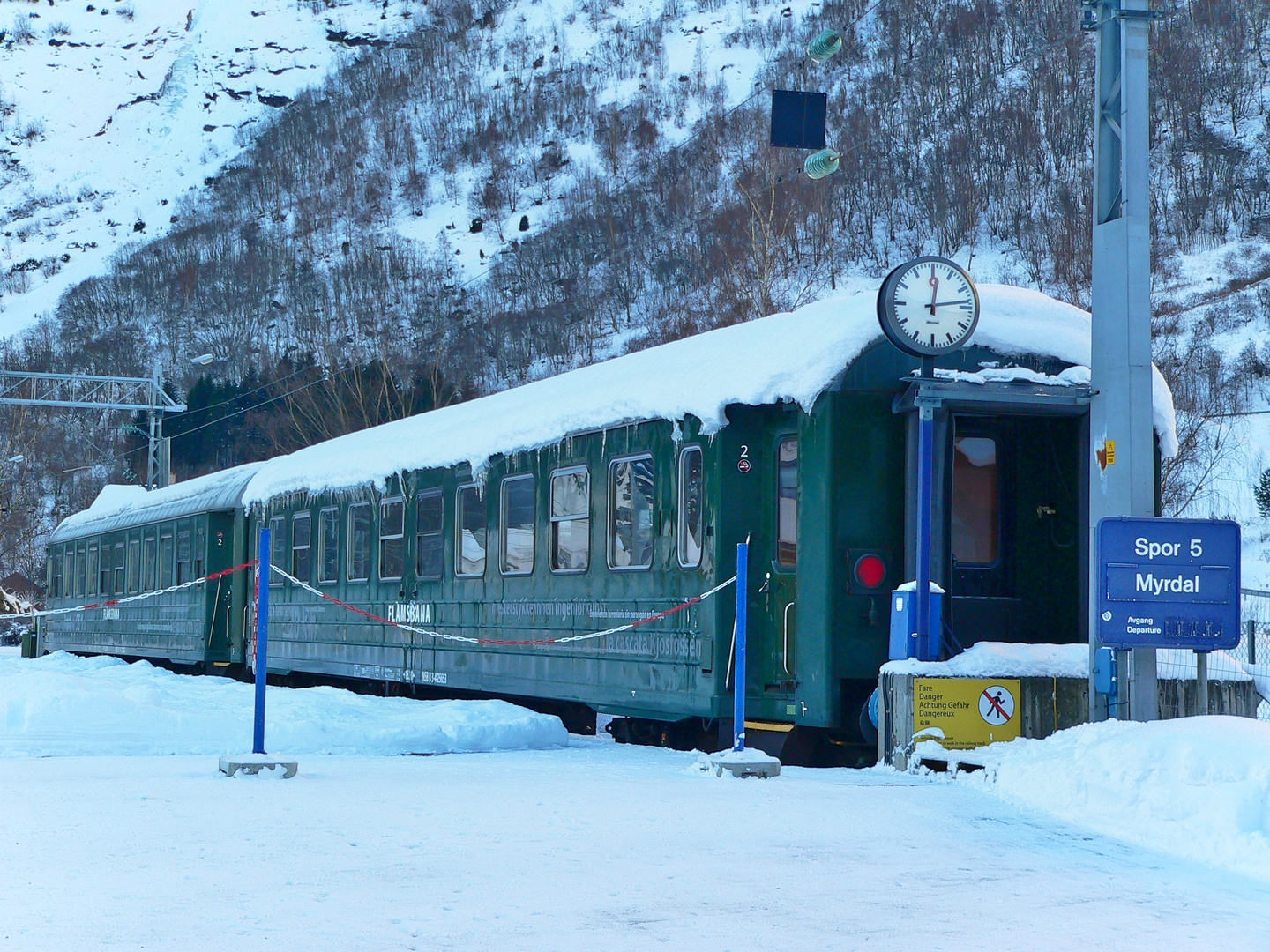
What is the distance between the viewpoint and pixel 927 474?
9969mm

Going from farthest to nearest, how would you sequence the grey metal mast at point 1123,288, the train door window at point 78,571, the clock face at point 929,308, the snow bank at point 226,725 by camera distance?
the train door window at point 78,571
the snow bank at point 226,725
the clock face at point 929,308
the grey metal mast at point 1123,288

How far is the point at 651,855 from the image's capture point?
21.9 feet

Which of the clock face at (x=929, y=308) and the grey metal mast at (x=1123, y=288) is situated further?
the clock face at (x=929, y=308)

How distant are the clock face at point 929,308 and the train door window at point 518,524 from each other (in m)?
4.53

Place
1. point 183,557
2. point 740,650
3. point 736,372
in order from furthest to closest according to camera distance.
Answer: point 183,557, point 736,372, point 740,650

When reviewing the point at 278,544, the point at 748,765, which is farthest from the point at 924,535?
the point at 278,544

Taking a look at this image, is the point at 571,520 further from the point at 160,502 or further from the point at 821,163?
the point at 160,502

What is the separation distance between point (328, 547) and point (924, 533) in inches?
403

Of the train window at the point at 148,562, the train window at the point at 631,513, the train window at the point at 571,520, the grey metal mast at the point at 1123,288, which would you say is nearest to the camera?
the grey metal mast at the point at 1123,288

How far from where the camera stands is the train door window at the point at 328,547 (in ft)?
60.4

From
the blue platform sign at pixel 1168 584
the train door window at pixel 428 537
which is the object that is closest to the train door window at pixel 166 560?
the train door window at pixel 428 537

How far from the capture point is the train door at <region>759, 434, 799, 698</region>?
10758mm

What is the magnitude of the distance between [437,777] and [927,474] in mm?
3368

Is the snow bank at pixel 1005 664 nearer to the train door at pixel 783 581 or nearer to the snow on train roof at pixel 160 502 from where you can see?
the train door at pixel 783 581
